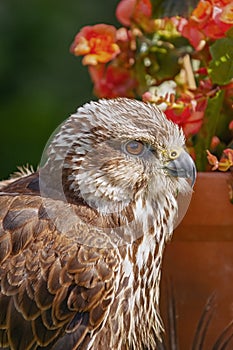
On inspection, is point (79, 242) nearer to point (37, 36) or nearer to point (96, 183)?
point (96, 183)

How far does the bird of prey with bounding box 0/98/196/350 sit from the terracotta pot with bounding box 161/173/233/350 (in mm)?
65

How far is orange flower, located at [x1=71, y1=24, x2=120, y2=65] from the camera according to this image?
298cm

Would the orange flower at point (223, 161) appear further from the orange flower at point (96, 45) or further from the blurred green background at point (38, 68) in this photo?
the blurred green background at point (38, 68)

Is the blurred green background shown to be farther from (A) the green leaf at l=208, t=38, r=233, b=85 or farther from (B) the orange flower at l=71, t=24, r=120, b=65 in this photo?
(A) the green leaf at l=208, t=38, r=233, b=85

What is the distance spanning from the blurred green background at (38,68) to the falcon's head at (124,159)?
3157mm

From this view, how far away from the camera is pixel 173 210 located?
2600 mm

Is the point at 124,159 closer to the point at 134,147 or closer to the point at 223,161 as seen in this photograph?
the point at 134,147

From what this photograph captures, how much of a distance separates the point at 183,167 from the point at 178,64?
0.61m

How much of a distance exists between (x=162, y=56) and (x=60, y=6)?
321 centimetres

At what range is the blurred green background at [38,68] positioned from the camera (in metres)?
5.79

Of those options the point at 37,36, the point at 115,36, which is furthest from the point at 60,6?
the point at 115,36

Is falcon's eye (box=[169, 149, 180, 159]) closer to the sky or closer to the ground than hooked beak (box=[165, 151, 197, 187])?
closer to the sky

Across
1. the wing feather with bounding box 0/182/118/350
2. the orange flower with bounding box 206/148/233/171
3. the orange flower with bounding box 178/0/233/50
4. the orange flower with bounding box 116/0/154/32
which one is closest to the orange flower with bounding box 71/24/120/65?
the orange flower with bounding box 116/0/154/32

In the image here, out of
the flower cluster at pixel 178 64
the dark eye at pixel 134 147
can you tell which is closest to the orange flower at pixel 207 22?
the flower cluster at pixel 178 64
